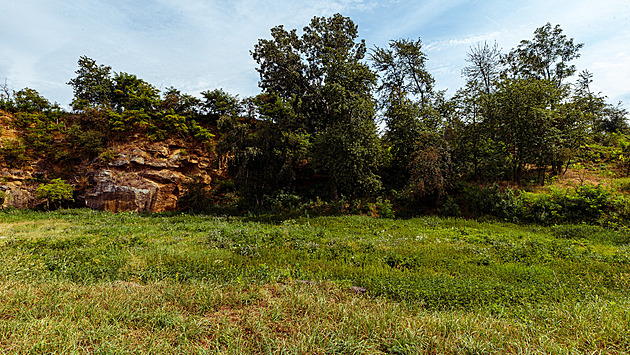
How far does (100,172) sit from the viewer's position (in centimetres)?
2050

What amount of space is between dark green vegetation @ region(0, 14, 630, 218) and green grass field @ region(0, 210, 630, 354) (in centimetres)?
636

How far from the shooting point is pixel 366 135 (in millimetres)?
15062

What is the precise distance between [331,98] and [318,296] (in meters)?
13.1

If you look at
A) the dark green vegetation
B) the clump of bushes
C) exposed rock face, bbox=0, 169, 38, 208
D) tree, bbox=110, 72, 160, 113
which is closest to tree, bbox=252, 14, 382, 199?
the dark green vegetation

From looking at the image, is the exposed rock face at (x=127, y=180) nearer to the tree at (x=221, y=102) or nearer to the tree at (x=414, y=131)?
the tree at (x=221, y=102)

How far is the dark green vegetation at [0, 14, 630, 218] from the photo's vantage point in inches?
567

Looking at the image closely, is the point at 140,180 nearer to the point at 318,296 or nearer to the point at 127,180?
the point at 127,180

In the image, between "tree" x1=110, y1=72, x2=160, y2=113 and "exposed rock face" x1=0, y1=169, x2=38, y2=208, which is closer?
"exposed rock face" x1=0, y1=169, x2=38, y2=208

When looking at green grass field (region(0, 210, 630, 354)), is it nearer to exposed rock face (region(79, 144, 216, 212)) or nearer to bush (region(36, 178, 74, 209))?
exposed rock face (region(79, 144, 216, 212))

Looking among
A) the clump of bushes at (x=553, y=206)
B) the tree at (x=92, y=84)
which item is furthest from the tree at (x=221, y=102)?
the clump of bushes at (x=553, y=206)

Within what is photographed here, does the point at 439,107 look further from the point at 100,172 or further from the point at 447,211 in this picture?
the point at 100,172

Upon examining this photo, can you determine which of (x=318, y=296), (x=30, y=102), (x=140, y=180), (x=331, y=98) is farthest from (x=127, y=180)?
(x=318, y=296)

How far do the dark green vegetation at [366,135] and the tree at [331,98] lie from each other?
86mm

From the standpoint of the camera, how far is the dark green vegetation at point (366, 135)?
14391 millimetres
